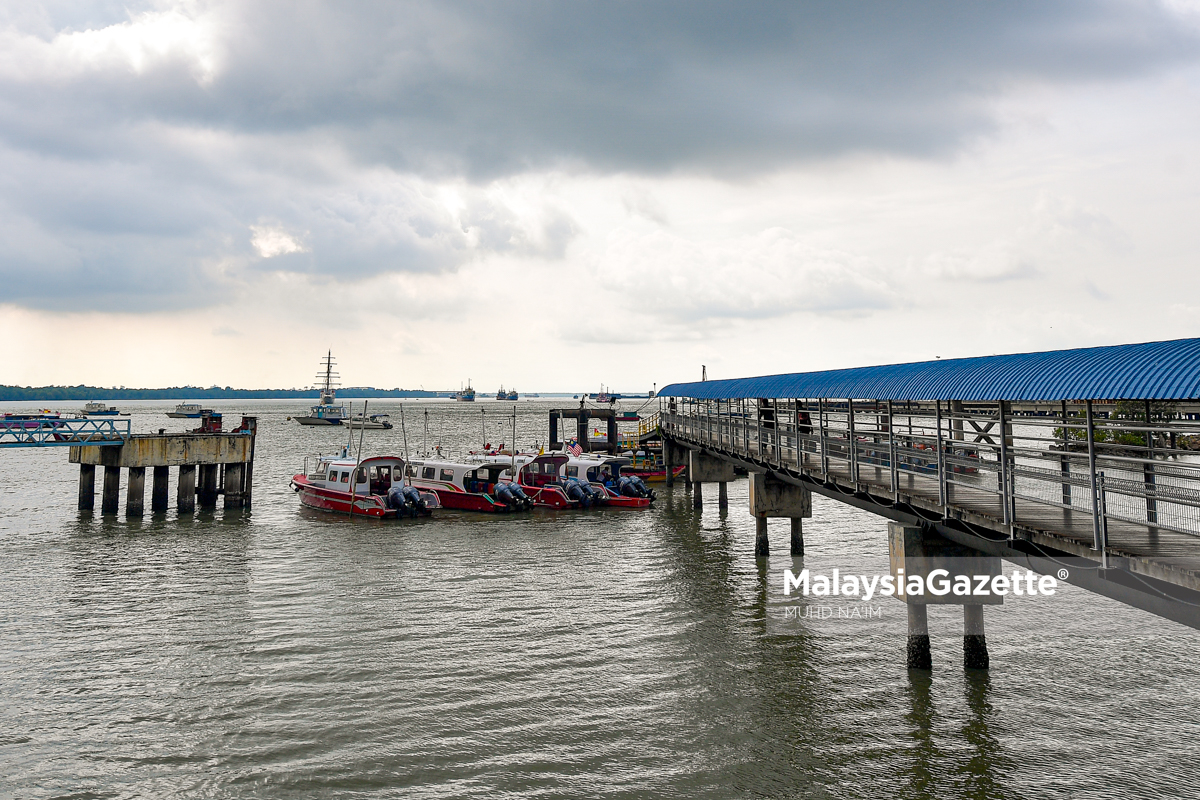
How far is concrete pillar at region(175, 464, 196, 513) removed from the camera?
33.6 m

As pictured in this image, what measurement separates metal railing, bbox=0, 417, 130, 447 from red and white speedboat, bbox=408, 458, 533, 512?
1328cm

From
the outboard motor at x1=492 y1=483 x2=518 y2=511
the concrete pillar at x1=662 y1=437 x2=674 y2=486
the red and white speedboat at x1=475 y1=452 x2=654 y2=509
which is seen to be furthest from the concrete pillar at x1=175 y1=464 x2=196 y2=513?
the concrete pillar at x1=662 y1=437 x2=674 y2=486

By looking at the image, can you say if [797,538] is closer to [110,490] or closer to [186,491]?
[186,491]

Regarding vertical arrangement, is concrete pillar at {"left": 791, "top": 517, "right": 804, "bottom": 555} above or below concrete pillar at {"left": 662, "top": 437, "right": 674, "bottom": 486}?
below

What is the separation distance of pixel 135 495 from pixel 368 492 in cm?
1047

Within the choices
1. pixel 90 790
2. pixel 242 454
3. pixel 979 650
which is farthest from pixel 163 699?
pixel 242 454

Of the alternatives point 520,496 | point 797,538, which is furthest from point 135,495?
point 797,538

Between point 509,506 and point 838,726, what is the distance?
23514 millimetres

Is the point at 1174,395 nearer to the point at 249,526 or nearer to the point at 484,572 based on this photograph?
the point at 484,572

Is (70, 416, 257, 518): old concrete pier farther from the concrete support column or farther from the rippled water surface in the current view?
the concrete support column

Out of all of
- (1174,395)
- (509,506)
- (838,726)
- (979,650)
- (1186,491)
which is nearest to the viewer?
(1174,395)

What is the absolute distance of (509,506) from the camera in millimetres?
34219

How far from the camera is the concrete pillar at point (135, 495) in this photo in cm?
3275

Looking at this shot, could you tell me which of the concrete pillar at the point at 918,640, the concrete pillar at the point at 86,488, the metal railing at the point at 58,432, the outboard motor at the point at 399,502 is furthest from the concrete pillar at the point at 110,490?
the concrete pillar at the point at 918,640
